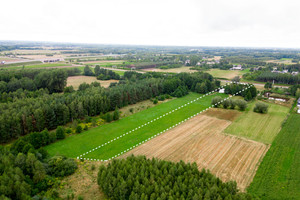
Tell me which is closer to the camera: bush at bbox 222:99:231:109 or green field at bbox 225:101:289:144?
green field at bbox 225:101:289:144

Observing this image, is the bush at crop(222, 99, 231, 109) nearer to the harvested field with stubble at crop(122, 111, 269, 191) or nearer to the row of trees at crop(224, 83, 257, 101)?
the row of trees at crop(224, 83, 257, 101)

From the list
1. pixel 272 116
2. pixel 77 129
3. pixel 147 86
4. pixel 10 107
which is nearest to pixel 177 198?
pixel 77 129

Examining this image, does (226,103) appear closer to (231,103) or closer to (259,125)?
(231,103)

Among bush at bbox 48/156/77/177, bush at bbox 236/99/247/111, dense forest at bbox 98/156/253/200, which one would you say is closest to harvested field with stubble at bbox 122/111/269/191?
dense forest at bbox 98/156/253/200

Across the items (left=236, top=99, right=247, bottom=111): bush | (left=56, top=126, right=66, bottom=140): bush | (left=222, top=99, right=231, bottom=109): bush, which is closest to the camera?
(left=56, top=126, right=66, bottom=140): bush

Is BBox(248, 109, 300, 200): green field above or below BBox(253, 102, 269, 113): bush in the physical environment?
below

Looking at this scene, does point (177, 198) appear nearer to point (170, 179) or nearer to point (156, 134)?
point (170, 179)
